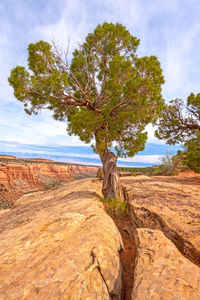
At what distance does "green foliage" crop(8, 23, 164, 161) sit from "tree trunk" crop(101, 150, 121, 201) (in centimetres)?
57

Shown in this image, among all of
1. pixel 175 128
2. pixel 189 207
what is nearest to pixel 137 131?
pixel 189 207

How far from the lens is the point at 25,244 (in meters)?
3.57

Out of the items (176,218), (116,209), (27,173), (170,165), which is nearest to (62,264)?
(176,218)

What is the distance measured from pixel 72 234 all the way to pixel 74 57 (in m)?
10.5

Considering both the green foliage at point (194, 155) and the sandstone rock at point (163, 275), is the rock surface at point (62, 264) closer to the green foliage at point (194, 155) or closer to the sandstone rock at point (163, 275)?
the sandstone rock at point (163, 275)

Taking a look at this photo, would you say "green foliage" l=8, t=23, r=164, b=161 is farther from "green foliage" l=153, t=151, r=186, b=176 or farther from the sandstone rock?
"green foliage" l=153, t=151, r=186, b=176

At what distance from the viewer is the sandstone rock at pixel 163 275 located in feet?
6.81

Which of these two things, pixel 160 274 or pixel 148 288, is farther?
pixel 160 274

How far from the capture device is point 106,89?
8.45 metres

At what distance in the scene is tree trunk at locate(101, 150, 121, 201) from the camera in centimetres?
889

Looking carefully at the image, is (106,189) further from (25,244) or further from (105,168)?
(25,244)

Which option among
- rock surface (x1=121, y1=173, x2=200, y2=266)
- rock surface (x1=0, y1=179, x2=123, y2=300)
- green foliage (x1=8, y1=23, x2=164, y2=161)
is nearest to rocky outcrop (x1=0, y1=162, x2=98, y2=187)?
green foliage (x1=8, y1=23, x2=164, y2=161)

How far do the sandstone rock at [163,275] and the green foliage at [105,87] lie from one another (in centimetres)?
575

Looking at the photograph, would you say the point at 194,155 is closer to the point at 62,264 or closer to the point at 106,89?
the point at 106,89
